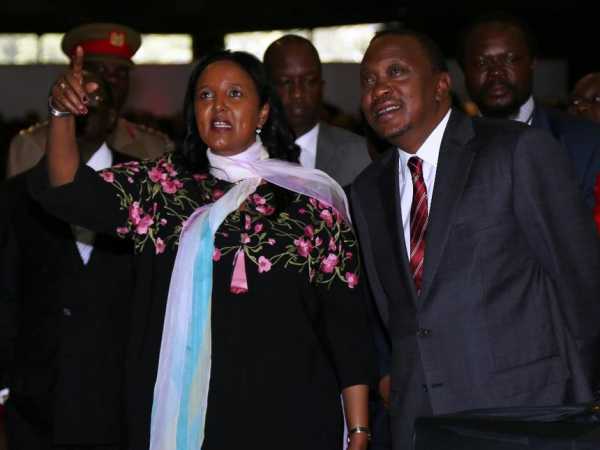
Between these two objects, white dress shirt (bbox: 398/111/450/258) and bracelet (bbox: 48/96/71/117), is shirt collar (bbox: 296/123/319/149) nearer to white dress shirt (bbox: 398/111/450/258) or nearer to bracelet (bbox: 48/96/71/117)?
white dress shirt (bbox: 398/111/450/258)

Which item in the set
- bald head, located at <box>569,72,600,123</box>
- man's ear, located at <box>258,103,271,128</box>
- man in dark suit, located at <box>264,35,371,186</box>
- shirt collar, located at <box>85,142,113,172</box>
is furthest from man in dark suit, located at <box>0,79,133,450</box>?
bald head, located at <box>569,72,600,123</box>

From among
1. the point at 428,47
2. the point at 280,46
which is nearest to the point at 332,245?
the point at 428,47

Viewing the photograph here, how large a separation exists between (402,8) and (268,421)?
15.2 m

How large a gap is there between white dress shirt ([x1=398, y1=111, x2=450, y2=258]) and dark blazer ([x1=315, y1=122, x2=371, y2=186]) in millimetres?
1291

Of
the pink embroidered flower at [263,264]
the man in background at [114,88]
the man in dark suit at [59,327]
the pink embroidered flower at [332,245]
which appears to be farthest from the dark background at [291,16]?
the pink embroidered flower at [263,264]

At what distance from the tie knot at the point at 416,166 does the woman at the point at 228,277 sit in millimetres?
274

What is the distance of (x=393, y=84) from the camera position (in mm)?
3596

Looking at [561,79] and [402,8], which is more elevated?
[402,8]

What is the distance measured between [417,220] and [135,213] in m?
0.83

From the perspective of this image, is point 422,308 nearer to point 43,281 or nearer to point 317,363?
point 317,363

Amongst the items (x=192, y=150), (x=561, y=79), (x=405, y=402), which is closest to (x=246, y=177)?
(x=192, y=150)

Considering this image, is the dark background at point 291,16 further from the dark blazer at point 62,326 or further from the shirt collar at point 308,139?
the dark blazer at point 62,326

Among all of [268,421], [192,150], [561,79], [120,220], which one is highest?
[561,79]

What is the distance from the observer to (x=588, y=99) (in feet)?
17.3
